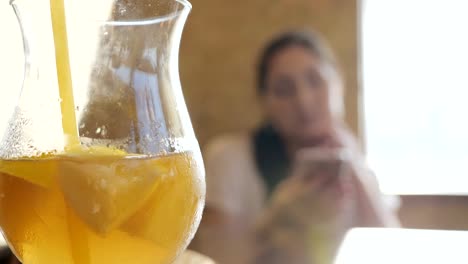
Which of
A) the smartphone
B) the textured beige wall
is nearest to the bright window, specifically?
the textured beige wall

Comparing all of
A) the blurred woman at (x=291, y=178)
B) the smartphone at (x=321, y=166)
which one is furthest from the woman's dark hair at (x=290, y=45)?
the smartphone at (x=321, y=166)

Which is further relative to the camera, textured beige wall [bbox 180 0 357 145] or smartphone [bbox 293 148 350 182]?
textured beige wall [bbox 180 0 357 145]

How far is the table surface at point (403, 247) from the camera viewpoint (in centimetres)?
71

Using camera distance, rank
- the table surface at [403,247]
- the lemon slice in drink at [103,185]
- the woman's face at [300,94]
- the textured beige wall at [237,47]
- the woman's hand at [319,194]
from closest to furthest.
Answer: the lemon slice in drink at [103,185]
the table surface at [403,247]
the woman's hand at [319,194]
the woman's face at [300,94]
the textured beige wall at [237,47]

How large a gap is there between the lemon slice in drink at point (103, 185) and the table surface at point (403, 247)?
0.35 meters

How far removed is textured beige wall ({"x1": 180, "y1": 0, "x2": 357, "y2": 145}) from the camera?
2229 mm

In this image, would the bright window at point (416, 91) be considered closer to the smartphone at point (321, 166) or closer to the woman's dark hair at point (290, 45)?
the woman's dark hair at point (290, 45)

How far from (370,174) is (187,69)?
1087mm

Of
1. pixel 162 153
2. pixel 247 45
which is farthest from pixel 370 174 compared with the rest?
pixel 162 153

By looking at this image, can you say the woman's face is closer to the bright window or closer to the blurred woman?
the blurred woman

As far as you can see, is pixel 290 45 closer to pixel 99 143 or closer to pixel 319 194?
pixel 319 194

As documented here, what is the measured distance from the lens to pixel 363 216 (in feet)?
4.94

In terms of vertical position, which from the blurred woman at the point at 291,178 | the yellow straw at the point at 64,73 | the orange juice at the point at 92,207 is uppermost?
the yellow straw at the point at 64,73

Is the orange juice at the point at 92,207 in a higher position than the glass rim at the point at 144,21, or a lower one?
lower
